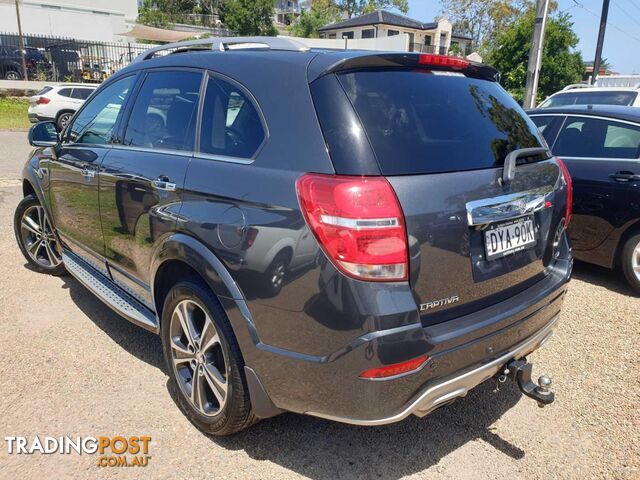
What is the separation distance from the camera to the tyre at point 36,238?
4.66 m

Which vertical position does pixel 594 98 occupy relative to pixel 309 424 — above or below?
above

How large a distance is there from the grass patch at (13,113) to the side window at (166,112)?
17.3 m

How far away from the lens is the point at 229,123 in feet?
8.11

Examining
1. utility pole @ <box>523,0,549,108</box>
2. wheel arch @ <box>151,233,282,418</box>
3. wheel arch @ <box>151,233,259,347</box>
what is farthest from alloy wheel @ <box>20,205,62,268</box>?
utility pole @ <box>523,0,549,108</box>

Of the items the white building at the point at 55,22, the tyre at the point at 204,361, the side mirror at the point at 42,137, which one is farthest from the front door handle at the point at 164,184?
the white building at the point at 55,22

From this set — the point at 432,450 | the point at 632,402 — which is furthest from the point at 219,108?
the point at 632,402

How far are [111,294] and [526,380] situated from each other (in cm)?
255

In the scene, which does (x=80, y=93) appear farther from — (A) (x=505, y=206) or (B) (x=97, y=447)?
(A) (x=505, y=206)

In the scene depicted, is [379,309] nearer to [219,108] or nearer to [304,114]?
[304,114]

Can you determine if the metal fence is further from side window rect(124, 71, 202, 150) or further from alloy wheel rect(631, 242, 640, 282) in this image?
alloy wheel rect(631, 242, 640, 282)

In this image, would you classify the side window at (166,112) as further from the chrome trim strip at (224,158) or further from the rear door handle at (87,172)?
the rear door handle at (87,172)

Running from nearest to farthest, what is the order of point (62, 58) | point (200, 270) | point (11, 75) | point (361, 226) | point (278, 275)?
point (361, 226), point (278, 275), point (200, 270), point (11, 75), point (62, 58)

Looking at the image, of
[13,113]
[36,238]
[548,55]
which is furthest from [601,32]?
[36,238]

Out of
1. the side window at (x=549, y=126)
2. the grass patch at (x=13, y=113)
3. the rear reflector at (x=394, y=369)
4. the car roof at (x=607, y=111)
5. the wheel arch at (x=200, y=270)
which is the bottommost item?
the grass patch at (x=13, y=113)
